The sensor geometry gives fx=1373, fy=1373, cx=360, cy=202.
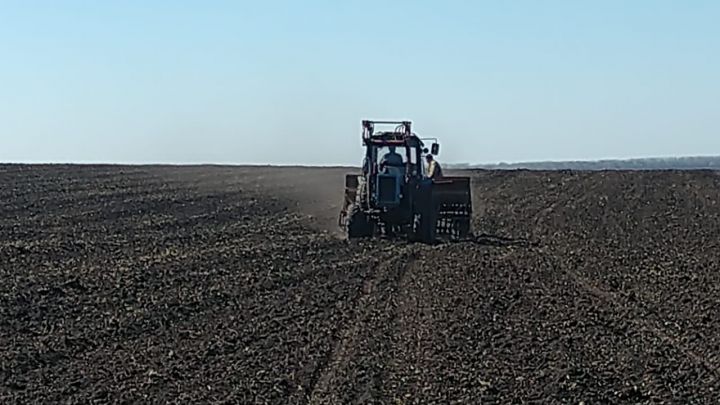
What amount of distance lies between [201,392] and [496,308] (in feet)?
17.7

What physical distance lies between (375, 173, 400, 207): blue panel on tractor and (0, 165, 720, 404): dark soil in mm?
1350

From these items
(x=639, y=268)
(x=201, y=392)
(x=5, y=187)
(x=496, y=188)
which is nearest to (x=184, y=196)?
(x=5, y=187)

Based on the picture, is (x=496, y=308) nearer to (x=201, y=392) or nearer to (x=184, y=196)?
(x=201, y=392)

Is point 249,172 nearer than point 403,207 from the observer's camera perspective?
No

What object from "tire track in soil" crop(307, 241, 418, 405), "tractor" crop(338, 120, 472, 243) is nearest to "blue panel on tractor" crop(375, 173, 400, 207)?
"tractor" crop(338, 120, 472, 243)

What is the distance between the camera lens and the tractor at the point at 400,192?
81.1ft

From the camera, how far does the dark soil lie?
10820 mm

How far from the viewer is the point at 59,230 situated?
25734 mm

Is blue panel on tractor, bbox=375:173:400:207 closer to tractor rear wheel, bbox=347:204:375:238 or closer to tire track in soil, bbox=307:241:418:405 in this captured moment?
tractor rear wheel, bbox=347:204:375:238

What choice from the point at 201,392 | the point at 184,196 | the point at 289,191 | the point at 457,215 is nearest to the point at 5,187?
the point at 184,196

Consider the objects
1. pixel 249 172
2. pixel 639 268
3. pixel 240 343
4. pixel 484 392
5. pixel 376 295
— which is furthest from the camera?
pixel 249 172

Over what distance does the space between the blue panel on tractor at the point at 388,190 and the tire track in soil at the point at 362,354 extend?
694 centimetres

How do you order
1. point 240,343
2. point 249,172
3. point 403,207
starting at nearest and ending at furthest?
1. point 240,343
2. point 403,207
3. point 249,172

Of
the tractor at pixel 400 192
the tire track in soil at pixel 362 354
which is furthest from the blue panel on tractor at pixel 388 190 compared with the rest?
the tire track in soil at pixel 362 354
